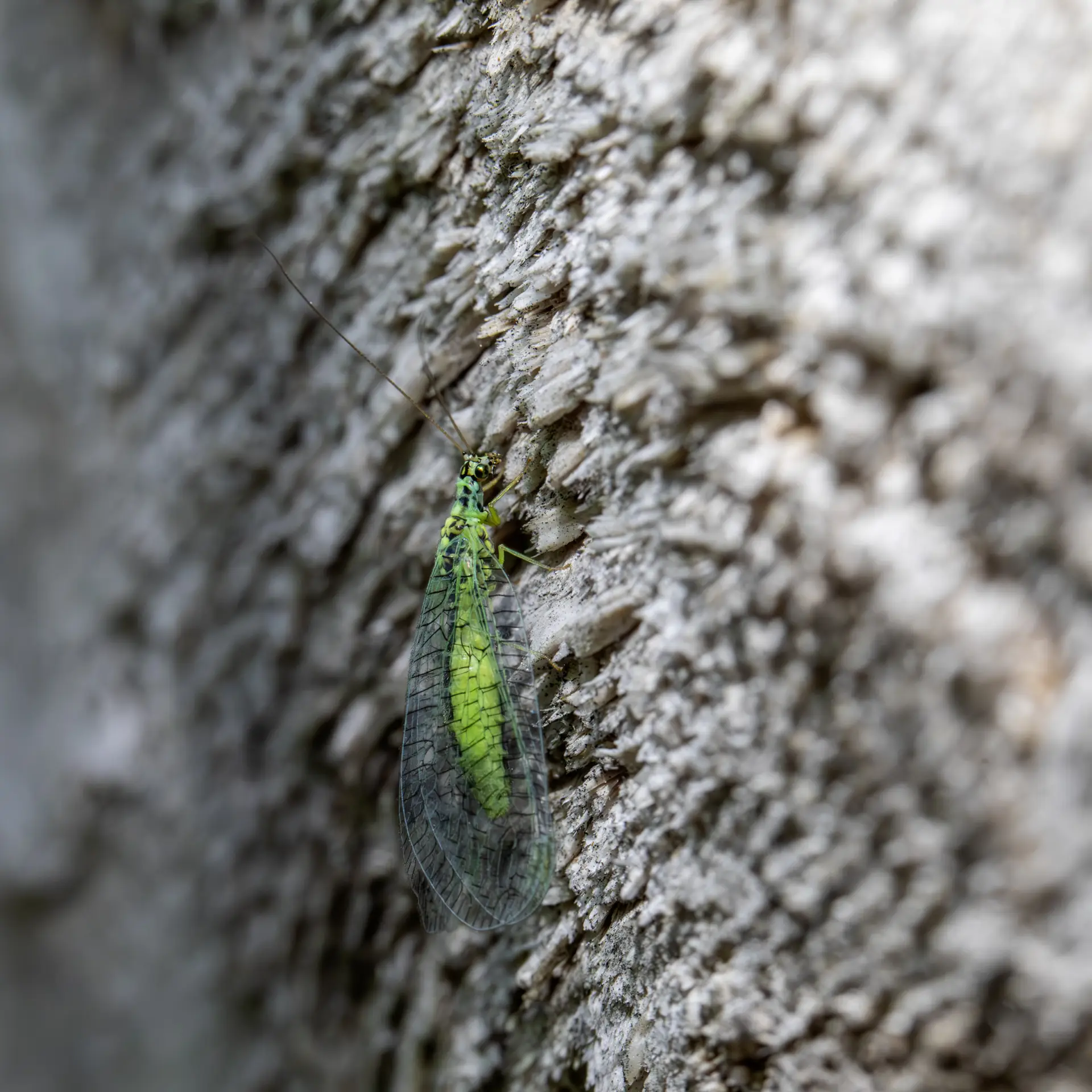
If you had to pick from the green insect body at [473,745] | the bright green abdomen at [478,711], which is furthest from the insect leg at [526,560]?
the bright green abdomen at [478,711]

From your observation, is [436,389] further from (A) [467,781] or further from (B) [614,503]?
(A) [467,781]

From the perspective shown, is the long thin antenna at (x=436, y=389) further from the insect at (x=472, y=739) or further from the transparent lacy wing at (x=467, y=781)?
the transparent lacy wing at (x=467, y=781)

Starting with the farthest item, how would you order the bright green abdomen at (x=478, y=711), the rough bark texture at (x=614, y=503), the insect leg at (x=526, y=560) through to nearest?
the bright green abdomen at (x=478, y=711)
the insect leg at (x=526, y=560)
the rough bark texture at (x=614, y=503)

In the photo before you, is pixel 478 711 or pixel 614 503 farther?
pixel 478 711

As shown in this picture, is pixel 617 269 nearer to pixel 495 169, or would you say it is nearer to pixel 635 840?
pixel 495 169

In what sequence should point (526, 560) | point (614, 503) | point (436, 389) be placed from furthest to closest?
point (436, 389) < point (526, 560) < point (614, 503)

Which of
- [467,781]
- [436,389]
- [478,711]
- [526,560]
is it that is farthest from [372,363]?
[467,781]

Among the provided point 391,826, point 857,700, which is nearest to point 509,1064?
point 391,826
